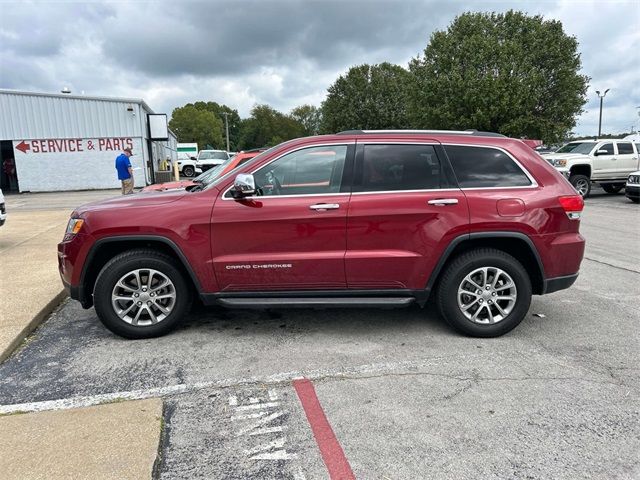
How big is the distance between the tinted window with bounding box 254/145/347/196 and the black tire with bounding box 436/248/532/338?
1284 mm

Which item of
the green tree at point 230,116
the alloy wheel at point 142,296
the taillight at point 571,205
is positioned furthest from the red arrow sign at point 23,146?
the green tree at point 230,116

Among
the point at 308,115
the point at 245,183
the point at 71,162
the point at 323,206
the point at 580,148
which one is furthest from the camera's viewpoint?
the point at 308,115

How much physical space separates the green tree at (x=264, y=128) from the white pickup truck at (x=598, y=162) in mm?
79704

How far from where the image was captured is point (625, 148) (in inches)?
678

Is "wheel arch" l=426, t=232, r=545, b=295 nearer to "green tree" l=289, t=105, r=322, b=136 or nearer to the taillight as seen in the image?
the taillight

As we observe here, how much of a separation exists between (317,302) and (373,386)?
3.21 ft

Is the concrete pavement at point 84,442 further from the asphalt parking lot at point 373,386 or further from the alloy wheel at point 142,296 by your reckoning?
the alloy wheel at point 142,296

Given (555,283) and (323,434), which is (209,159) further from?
(323,434)

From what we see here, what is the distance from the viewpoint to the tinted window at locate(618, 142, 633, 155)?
17094 mm

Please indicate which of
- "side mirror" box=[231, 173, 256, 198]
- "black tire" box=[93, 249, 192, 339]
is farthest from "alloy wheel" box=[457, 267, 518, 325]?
"black tire" box=[93, 249, 192, 339]

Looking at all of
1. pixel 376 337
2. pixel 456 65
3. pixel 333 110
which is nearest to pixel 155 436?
pixel 376 337

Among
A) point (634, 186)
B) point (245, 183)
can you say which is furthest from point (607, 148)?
point (245, 183)

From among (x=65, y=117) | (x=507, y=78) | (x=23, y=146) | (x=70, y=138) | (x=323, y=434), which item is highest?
(x=507, y=78)

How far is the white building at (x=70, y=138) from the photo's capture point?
76.3ft
